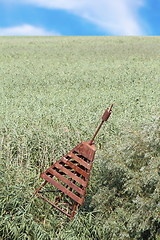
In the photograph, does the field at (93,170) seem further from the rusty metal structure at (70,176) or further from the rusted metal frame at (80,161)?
the rusted metal frame at (80,161)

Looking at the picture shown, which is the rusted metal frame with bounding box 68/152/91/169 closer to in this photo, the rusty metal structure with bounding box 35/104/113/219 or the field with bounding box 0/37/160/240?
the rusty metal structure with bounding box 35/104/113/219

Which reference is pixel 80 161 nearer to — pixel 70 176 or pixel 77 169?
pixel 77 169

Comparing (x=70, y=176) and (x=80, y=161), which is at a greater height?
(x=80, y=161)

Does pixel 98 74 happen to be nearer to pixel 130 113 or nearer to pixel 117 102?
pixel 117 102

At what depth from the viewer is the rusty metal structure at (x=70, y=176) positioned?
576 cm

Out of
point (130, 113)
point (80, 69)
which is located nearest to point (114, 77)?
point (80, 69)

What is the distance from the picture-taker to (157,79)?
16797mm

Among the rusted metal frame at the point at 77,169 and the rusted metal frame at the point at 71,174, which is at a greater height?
the rusted metal frame at the point at 77,169

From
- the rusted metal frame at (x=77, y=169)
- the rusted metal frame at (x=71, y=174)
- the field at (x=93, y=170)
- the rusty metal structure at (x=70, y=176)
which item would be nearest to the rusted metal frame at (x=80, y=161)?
the rusty metal structure at (x=70, y=176)

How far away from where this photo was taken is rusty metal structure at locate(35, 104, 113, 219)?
18.9 feet

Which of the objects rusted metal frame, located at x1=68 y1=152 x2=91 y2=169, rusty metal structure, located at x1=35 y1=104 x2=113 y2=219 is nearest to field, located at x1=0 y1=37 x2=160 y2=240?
rusty metal structure, located at x1=35 y1=104 x2=113 y2=219

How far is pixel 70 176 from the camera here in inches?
229

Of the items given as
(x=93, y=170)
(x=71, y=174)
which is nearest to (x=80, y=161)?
(x=71, y=174)

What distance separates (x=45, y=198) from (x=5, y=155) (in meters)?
1.41
